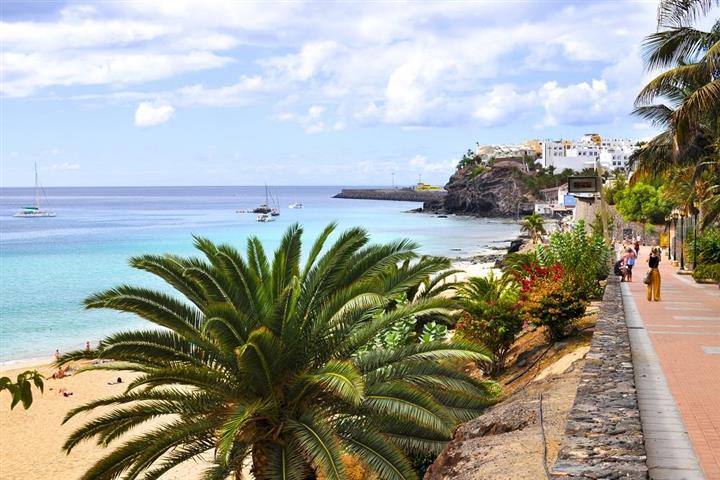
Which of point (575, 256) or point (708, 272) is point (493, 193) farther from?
point (575, 256)

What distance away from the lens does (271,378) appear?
9.59 meters

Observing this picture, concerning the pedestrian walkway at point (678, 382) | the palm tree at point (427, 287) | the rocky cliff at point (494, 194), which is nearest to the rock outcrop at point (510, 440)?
the pedestrian walkway at point (678, 382)

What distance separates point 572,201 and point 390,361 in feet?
217

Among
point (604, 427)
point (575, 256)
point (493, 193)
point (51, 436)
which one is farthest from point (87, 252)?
point (493, 193)

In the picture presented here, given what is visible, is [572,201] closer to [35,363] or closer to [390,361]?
[35,363]

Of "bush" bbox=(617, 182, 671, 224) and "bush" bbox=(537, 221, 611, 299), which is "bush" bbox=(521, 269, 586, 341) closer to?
"bush" bbox=(537, 221, 611, 299)

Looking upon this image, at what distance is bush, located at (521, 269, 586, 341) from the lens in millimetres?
15586

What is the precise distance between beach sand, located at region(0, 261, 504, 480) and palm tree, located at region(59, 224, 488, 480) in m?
7.86

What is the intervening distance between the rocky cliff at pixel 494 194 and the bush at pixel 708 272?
387ft

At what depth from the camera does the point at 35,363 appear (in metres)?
32.9

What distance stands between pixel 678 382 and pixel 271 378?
17.2ft

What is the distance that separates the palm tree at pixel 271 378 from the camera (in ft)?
31.2

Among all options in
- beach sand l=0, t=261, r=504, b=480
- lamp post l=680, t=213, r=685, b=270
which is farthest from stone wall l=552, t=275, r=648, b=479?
lamp post l=680, t=213, r=685, b=270

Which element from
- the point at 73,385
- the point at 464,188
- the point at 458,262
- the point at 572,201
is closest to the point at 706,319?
the point at 73,385
